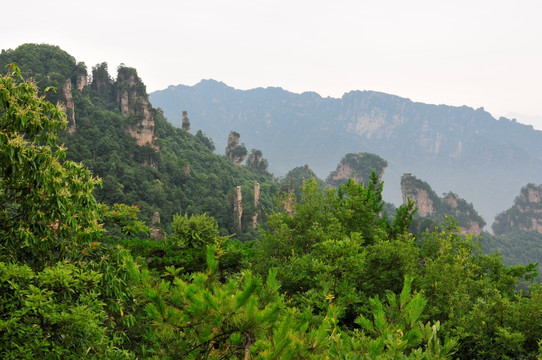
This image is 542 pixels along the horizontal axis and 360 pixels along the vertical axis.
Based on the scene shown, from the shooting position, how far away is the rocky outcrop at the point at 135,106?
51375 millimetres

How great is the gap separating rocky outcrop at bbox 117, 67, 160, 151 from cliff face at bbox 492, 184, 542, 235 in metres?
121

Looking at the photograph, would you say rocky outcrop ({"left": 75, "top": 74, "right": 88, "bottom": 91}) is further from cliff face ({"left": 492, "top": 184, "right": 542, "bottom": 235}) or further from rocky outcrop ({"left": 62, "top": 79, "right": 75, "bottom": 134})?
cliff face ({"left": 492, "top": 184, "right": 542, "bottom": 235})

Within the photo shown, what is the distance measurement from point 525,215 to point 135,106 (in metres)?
127

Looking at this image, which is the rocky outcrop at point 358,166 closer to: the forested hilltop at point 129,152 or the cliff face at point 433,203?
the cliff face at point 433,203

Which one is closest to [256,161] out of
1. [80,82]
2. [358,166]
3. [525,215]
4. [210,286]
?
[80,82]

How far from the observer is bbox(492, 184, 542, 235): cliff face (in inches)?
4151

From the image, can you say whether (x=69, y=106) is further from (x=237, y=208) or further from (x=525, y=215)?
(x=525, y=215)

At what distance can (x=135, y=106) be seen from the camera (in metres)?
53.5

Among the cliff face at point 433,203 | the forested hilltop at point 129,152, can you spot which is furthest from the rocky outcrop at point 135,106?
the cliff face at point 433,203

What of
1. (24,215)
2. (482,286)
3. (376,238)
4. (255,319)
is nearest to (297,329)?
(255,319)

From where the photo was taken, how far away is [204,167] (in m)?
63.5

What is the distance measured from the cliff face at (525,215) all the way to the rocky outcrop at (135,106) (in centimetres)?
12081

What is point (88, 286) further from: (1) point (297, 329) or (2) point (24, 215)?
(1) point (297, 329)

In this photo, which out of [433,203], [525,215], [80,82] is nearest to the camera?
[80,82]
